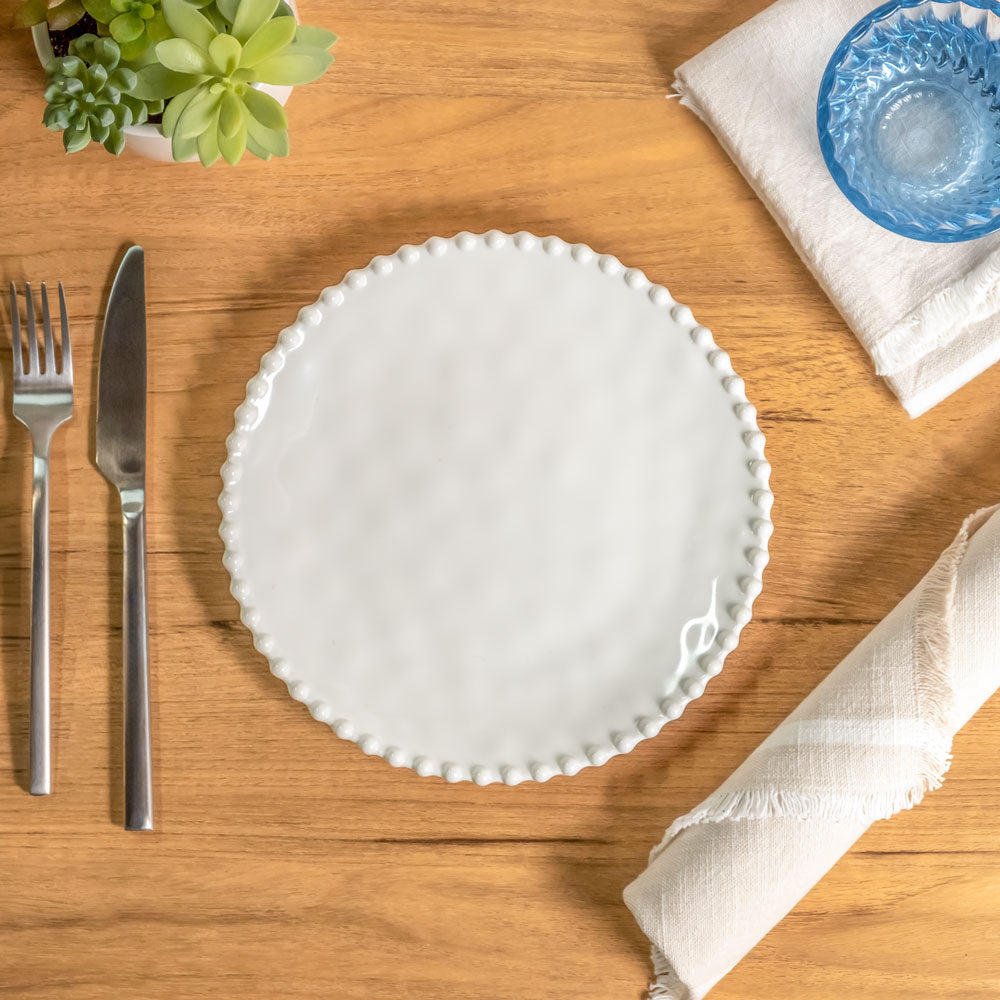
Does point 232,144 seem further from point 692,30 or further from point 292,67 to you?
point 692,30

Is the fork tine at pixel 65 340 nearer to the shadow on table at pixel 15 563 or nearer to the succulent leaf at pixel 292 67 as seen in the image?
the shadow on table at pixel 15 563

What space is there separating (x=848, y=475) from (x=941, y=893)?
31 cm

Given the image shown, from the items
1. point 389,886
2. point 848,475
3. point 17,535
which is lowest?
point 389,886

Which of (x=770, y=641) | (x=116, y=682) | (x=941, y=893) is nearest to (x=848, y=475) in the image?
(x=770, y=641)

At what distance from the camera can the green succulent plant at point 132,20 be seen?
1.58 ft

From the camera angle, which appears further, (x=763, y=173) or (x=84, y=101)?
(x=763, y=173)

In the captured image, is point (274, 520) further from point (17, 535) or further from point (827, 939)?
point (827, 939)

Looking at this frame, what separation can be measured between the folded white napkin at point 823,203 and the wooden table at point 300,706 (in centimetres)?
2

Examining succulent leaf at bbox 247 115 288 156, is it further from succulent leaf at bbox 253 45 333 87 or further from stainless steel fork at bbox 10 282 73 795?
stainless steel fork at bbox 10 282 73 795

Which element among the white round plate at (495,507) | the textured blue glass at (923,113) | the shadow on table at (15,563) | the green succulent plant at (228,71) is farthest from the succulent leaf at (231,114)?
the textured blue glass at (923,113)

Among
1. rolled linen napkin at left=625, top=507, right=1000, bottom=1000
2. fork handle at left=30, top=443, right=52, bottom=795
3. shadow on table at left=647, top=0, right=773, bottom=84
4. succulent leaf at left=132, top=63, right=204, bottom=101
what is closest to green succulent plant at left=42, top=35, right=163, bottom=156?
succulent leaf at left=132, top=63, right=204, bottom=101

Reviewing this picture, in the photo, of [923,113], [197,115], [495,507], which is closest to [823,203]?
[923,113]

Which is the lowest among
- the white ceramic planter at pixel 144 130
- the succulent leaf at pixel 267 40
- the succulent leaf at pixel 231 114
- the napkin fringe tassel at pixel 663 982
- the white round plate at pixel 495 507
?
the napkin fringe tassel at pixel 663 982

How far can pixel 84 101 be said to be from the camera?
51 cm
